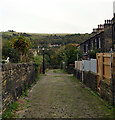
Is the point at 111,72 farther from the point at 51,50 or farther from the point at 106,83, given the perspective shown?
the point at 51,50

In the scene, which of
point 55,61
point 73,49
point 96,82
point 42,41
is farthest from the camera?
point 42,41

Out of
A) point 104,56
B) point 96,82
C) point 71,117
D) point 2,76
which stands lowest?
point 71,117

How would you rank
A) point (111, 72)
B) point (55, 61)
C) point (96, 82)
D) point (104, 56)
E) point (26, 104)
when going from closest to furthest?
point (111, 72)
point (26, 104)
point (104, 56)
point (96, 82)
point (55, 61)

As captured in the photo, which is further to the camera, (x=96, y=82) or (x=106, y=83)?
(x=96, y=82)

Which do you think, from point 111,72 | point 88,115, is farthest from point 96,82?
point 88,115

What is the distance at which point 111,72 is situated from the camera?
636 centimetres

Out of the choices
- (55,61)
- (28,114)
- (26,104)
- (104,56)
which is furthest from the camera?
(55,61)

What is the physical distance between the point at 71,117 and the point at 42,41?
69.8m

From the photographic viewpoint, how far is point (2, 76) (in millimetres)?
5324

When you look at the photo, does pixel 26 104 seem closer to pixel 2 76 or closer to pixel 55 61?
pixel 2 76

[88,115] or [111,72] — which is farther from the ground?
[111,72]

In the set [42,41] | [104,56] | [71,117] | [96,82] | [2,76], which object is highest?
[42,41]

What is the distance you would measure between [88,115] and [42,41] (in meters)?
69.7

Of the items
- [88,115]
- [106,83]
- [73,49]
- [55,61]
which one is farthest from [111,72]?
[55,61]
